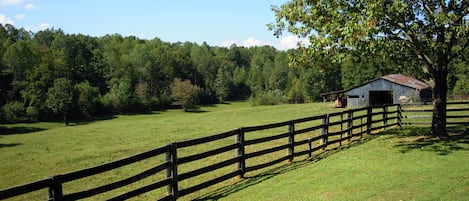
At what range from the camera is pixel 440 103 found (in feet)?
53.9

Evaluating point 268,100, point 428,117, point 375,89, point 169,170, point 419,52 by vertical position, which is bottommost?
point 169,170

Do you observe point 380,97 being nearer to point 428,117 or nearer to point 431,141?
point 428,117

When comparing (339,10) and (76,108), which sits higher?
(339,10)

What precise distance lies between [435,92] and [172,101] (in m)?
98.0

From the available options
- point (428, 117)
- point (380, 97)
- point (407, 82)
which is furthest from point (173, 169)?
point (380, 97)

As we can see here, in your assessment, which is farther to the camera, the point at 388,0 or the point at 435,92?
the point at 435,92

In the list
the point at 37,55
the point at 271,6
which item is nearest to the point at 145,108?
the point at 37,55

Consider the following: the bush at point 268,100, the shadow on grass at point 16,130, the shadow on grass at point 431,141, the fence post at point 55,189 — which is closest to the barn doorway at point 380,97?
the shadow on grass at point 431,141

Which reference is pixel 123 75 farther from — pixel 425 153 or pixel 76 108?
pixel 425 153

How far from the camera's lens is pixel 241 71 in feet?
522

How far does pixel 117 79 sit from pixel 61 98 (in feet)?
120

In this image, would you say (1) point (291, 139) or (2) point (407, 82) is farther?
(2) point (407, 82)

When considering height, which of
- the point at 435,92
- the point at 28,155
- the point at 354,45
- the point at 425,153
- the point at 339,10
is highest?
the point at 339,10

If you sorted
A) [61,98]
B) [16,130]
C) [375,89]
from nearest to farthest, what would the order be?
[375,89] < [16,130] < [61,98]
